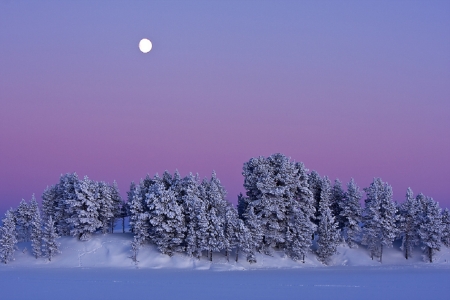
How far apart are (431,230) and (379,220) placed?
846 cm

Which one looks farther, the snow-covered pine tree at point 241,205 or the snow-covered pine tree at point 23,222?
the snow-covered pine tree at point 23,222

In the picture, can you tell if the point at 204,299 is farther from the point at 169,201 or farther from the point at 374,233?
the point at 374,233

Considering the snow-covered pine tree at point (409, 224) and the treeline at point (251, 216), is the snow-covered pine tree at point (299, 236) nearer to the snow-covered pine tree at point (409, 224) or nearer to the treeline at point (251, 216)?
the treeline at point (251, 216)

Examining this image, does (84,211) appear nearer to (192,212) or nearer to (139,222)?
(139,222)

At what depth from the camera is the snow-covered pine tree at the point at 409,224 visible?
84.3 meters

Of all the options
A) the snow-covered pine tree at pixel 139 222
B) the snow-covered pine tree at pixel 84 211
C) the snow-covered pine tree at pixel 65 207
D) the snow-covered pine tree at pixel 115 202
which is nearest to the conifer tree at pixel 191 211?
the snow-covered pine tree at pixel 139 222

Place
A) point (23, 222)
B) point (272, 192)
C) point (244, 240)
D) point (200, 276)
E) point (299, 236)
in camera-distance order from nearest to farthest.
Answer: point (200, 276) → point (244, 240) → point (299, 236) → point (272, 192) → point (23, 222)

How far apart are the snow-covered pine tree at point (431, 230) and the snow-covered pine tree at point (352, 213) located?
10.3 metres

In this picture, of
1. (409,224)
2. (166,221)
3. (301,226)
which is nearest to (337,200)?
(409,224)

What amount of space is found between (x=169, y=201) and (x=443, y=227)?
4562 cm

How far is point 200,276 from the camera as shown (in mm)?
62938

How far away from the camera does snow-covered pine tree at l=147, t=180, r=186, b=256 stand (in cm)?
7912

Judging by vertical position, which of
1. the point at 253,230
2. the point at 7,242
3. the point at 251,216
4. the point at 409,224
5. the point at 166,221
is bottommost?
the point at 7,242

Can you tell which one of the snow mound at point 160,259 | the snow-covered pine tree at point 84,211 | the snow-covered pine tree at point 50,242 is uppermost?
the snow-covered pine tree at point 84,211
